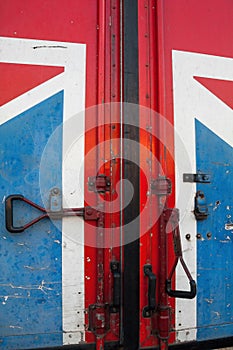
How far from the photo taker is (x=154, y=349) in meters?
1.65

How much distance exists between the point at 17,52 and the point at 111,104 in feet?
1.66

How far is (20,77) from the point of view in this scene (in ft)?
5.32

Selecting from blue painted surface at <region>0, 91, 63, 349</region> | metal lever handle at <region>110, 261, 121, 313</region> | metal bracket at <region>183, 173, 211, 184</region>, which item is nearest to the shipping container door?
metal bracket at <region>183, 173, 211, 184</region>

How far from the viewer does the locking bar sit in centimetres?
154

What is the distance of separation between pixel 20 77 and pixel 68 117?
0.29 metres

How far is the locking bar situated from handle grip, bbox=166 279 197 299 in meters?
0.47

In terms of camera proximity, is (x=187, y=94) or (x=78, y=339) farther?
(x=187, y=94)

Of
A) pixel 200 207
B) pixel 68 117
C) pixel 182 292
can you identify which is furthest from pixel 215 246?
pixel 68 117

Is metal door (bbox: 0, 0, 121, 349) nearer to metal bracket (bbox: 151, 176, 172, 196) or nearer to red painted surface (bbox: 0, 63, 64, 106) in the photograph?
red painted surface (bbox: 0, 63, 64, 106)

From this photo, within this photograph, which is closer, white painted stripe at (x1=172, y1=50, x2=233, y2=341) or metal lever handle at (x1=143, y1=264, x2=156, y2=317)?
metal lever handle at (x1=143, y1=264, x2=156, y2=317)

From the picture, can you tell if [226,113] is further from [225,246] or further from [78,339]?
[78,339]

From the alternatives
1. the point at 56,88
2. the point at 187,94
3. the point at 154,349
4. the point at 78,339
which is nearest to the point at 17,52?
the point at 56,88

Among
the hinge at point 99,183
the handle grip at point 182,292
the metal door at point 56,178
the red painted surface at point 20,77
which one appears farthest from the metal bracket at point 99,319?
the red painted surface at point 20,77

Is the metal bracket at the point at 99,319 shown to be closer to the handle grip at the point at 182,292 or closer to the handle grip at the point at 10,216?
the handle grip at the point at 182,292
